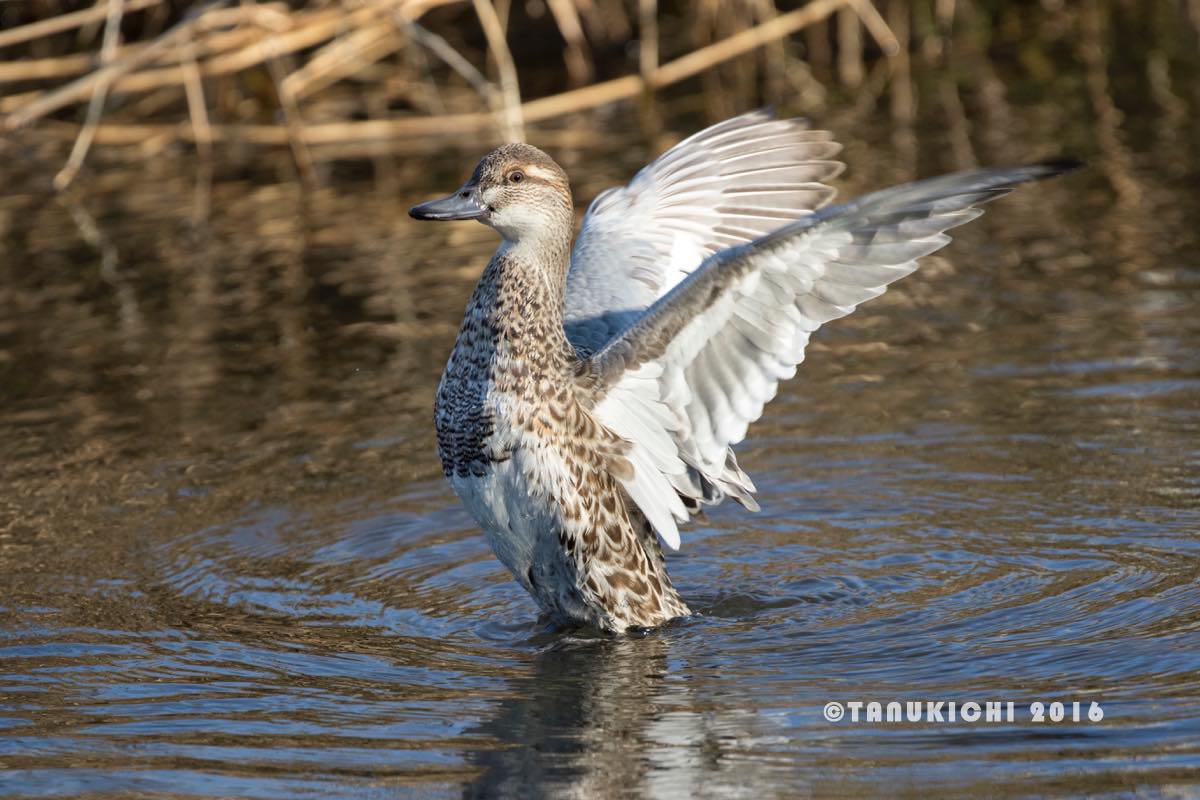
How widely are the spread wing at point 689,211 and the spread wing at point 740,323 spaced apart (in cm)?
72

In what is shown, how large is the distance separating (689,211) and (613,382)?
149 cm

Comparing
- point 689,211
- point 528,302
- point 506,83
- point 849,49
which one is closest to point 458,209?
point 528,302

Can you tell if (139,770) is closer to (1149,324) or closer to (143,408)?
(143,408)

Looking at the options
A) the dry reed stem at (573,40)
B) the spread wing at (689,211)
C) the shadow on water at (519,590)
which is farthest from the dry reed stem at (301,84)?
the spread wing at (689,211)

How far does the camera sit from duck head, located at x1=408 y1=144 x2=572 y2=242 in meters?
5.62

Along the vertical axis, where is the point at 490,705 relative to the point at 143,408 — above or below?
below

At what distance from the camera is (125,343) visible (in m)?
8.73

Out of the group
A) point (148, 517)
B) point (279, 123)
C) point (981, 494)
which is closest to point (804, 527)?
point (981, 494)

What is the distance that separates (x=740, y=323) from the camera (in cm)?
511

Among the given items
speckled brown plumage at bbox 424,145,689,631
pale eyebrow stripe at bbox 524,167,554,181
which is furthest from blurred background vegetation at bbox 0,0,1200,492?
pale eyebrow stripe at bbox 524,167,554,181

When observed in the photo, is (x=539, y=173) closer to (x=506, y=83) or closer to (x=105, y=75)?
(x=506, y=83)

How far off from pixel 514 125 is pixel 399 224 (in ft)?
3.34

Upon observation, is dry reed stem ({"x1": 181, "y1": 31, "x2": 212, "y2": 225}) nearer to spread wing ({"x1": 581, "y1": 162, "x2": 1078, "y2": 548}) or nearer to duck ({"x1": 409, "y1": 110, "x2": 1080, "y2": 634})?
duck ({"x1": 409, "y1": 110, "x2": 1080, "y2": 634})

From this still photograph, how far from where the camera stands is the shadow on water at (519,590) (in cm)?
442
